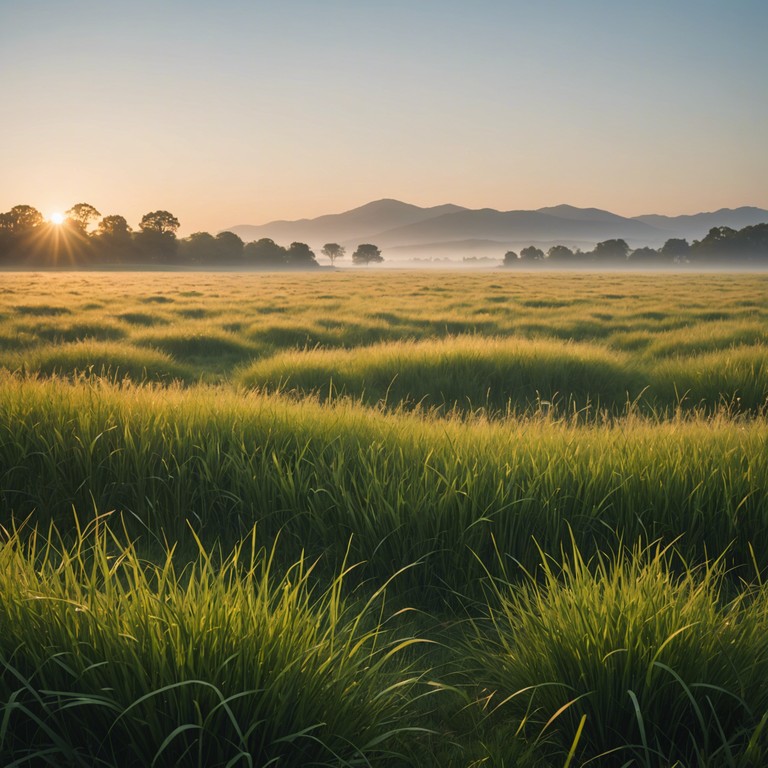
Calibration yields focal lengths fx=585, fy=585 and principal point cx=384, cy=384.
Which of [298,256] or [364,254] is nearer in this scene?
[298,256]

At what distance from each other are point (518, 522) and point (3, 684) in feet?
7.68

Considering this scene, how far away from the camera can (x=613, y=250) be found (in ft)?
580

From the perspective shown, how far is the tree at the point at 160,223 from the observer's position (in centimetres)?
10375

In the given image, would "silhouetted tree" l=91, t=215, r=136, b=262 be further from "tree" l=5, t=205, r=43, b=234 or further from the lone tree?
the lone tree

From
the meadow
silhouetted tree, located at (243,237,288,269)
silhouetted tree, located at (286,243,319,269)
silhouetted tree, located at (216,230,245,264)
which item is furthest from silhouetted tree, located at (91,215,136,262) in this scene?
the meadow

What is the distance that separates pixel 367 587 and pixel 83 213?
112 meters

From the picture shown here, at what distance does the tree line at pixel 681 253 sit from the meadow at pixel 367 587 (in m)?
167

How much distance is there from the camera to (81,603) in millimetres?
1826

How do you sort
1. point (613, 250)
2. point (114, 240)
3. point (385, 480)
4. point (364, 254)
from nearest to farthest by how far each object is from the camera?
point (385, 480) < point (114, 240) < point (613, 250) < point (364, 254)

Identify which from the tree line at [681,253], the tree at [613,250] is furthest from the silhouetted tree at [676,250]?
the tree at [613,250]

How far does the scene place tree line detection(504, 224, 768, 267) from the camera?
144750mm

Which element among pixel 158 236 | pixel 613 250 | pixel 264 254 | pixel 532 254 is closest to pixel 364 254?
pixel 532 254

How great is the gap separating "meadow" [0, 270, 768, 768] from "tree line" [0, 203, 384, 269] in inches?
3532

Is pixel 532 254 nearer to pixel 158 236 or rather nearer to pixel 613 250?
pixel 613 250
